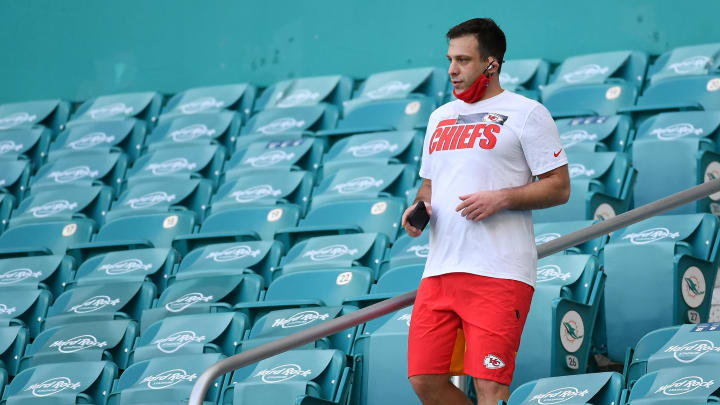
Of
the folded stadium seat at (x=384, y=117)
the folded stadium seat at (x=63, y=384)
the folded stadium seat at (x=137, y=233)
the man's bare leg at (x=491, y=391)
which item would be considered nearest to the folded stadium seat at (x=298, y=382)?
the folded stadium seat at (x=63, y=384)

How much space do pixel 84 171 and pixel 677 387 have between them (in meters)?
3.58

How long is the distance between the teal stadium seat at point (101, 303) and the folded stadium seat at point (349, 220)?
0.58 meters

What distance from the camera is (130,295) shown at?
405cm

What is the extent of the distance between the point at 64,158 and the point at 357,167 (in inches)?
67.4

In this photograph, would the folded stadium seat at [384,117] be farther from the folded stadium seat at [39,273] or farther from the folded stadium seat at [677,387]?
the folded stadium seat at [677,387]

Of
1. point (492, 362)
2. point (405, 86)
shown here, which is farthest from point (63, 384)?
point (405, 86)

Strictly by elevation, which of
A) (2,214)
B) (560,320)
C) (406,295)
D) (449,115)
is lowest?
(2,214)

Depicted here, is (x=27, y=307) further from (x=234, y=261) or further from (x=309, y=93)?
(x=309, y=93)

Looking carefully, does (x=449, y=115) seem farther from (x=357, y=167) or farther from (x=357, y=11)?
(x=357, y=11)

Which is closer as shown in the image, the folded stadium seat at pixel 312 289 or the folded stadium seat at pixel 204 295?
the folded stadium seat at pixel 312 289

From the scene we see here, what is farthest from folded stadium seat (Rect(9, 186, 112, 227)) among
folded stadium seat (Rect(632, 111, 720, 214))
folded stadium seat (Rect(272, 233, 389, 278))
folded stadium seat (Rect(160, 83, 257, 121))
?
folded stadium seat (Rect(632, 111, 720, 214))

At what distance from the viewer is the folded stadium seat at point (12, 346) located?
3877 mm

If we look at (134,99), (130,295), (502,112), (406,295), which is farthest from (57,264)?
(502,112)

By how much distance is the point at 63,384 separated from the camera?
3531 millimetres
